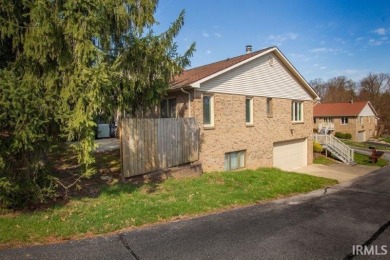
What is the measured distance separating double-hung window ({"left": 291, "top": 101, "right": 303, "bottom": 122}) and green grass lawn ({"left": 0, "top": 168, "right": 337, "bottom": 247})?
851 cm

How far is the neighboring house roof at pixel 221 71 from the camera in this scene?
13.3 meters

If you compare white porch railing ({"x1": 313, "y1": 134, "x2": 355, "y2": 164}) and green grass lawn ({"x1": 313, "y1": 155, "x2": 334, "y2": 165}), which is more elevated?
white porch railing ({"x1": 313, "y1": 134, "x2": 355, "y2": 164})

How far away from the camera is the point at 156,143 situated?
11.3 metres

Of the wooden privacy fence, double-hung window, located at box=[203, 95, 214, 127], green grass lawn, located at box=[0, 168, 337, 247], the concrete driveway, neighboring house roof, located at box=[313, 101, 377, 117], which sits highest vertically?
neighboring house roof, located at box=[313, 101, 377, 117]

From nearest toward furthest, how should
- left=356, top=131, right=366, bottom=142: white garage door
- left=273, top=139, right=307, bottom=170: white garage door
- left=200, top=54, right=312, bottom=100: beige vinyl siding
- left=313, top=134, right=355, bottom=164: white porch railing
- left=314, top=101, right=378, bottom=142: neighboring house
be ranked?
left=200, top=54, right=312, bottom=100: beige vinyl siding, left=273, top=139, right=307, bottom=170: white garage door, left=313, top=134, right=355, bottom=164: white porch railing, left=314, top=101, right=378, bottom=142: neighboring house, left=356, top=131, right=366, bottom=142: white garage door

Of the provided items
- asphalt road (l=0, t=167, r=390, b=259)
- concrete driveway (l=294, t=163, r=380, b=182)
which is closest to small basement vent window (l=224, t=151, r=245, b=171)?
concrete driveway (l=294, t=163, r=380, b=182)

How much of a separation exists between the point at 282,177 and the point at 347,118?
42.9m

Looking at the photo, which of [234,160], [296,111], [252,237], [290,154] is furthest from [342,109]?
[252,237]

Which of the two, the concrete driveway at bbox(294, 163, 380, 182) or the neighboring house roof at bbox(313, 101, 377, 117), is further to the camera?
the neighboring house roof at bbox(313, 101, 377, 117)

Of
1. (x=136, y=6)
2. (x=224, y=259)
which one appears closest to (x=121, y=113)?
(x=136, y=6)

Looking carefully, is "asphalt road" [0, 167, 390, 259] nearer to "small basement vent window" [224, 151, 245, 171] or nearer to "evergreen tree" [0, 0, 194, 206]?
"evergreen tree" [0, 0, 194, 206]

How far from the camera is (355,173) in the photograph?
18297 mm

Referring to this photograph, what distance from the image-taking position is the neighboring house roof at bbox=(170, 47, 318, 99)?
13275 millimetres

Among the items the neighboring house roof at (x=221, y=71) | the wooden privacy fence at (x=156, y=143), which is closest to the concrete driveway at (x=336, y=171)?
the neighboring house roof at (x=221, y=71)
